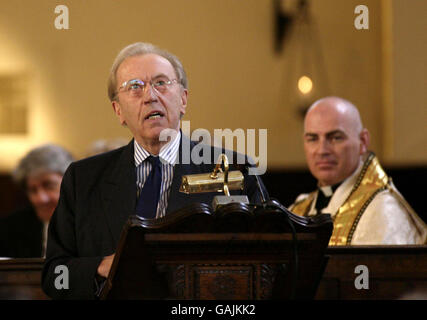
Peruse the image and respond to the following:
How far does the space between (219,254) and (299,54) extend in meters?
5.21

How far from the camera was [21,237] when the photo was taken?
5098 mm

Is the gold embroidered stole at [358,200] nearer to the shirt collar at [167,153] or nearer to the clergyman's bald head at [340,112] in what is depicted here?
the clergyman's bald head at [340,112]

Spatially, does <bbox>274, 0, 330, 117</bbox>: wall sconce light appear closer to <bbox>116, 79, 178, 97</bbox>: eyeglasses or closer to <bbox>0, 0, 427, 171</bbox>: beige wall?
<bbox>0, 0, 427, 171</bbox>: beige wall

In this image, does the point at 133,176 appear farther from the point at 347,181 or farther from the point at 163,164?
the point at 347,181

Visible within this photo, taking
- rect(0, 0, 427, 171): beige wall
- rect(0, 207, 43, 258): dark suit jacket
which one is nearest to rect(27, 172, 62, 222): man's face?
rect(0, 207, 43, 258): dark suit jacket

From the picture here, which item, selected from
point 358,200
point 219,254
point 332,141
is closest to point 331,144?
point 332,141

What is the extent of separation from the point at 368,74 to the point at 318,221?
17.0 ft

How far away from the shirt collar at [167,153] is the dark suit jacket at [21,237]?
2.30 meters

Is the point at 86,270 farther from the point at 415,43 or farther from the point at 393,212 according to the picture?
the point at 415,43

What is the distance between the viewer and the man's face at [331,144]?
4.74m

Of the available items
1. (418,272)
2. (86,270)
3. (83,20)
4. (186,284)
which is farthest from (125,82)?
(83,20)

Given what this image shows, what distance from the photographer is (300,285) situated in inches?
97.4

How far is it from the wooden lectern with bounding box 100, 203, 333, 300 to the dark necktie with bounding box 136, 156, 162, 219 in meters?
0.39

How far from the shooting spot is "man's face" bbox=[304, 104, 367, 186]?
4.74 metres
